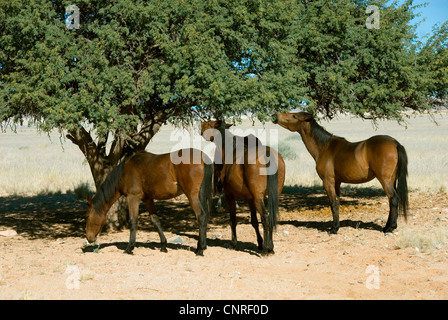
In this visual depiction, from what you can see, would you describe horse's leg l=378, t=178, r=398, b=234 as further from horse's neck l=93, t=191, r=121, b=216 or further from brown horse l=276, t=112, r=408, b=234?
horse's neck l=93, t=191, r=121, b=216

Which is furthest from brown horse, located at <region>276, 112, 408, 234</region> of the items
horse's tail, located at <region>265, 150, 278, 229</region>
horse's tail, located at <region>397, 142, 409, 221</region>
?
horse's tail, located at <region>265, 150, 278, 229</region>

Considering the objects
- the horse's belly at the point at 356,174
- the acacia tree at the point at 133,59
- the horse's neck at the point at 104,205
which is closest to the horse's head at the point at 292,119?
the acacia tree at the point at 133,59

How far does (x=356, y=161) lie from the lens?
1198cm

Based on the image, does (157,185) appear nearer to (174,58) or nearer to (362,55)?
(174,58)

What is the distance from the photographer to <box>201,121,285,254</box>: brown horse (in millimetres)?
9547

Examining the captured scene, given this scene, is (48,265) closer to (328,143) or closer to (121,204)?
(121,204)

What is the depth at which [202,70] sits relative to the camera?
1038 cm

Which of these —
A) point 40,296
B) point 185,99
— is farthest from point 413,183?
point 40,296

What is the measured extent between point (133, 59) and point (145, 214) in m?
6.55

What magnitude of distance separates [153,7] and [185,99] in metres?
2.49

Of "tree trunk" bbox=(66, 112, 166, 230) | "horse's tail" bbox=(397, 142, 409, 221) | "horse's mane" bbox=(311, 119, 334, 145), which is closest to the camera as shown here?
"horse's tail" bbox=(397, 142, 409, 221)

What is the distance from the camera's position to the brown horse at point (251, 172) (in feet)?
31.3

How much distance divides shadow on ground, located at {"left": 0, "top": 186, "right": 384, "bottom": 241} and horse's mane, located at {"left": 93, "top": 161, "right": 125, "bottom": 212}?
2.62m

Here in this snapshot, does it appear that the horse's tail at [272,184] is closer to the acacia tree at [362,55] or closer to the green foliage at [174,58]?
the green foliage at [174,58]
